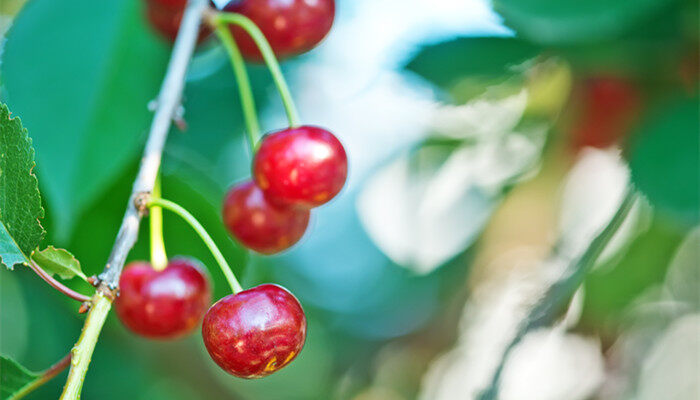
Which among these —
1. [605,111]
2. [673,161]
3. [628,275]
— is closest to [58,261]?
[673,161]

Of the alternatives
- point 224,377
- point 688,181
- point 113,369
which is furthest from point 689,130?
point 224,377

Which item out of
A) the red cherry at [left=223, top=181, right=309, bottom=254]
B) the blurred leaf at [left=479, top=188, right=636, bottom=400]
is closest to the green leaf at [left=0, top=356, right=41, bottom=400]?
the red cherry at [left=223, top=181, right=309, bottom=254]

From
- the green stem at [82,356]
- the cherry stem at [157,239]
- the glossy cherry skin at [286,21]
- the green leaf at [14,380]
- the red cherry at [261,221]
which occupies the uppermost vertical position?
the glossy cherry skin at [286,21]

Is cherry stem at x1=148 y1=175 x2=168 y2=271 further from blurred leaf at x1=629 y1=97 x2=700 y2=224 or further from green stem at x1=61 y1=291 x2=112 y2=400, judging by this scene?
blurred leaf at x1=629 y1=97 x2=700 y2=224

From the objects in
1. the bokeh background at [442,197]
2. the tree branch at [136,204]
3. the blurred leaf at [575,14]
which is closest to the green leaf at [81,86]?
the bokeh background at [442,197]

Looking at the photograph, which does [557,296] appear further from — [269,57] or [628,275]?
[628,275]

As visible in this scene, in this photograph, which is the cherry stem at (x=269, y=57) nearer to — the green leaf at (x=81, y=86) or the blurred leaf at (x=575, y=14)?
the green leaf at (x=81, y=86)

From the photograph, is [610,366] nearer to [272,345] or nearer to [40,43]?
[272,345]
